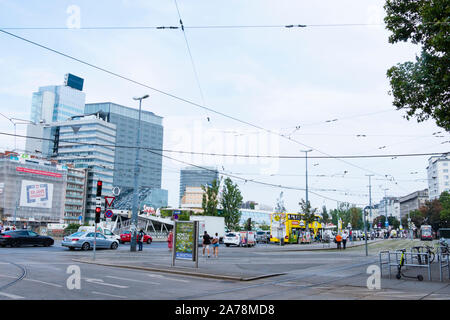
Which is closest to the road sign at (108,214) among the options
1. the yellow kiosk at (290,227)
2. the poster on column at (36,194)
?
the yellow kiosk at (290,227)

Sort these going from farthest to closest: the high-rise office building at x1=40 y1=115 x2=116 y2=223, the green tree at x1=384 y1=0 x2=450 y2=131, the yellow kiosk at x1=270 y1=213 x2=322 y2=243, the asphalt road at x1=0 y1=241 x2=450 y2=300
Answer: the high-rise office building at x1=40 y1=115 x2=116 y2=223, the yellow kiosk at x1=270 y1=213 x2=322 y2=243, the green tree at x1=384 y1=0 x2=450 y2=131, the asphalt road at x1=0 y1=241 x2=450 y2=300

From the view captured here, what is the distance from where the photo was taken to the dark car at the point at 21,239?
103ft

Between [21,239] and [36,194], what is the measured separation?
8090 cm

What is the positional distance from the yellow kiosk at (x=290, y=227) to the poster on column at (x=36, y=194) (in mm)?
75456

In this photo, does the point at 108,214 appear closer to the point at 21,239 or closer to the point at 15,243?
the point at 21,239

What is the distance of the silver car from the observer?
29.5m

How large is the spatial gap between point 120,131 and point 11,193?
78295 millimetres

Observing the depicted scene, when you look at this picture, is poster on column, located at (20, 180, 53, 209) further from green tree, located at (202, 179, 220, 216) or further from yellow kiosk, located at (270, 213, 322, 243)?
yellow kiosk, located at (270, 213, 322, 243)

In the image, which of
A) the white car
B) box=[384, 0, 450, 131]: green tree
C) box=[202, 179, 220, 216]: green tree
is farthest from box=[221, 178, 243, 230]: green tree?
box=[384, 0, 450, 131]: green tree

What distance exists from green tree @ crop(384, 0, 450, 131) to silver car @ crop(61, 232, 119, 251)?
2379cm
